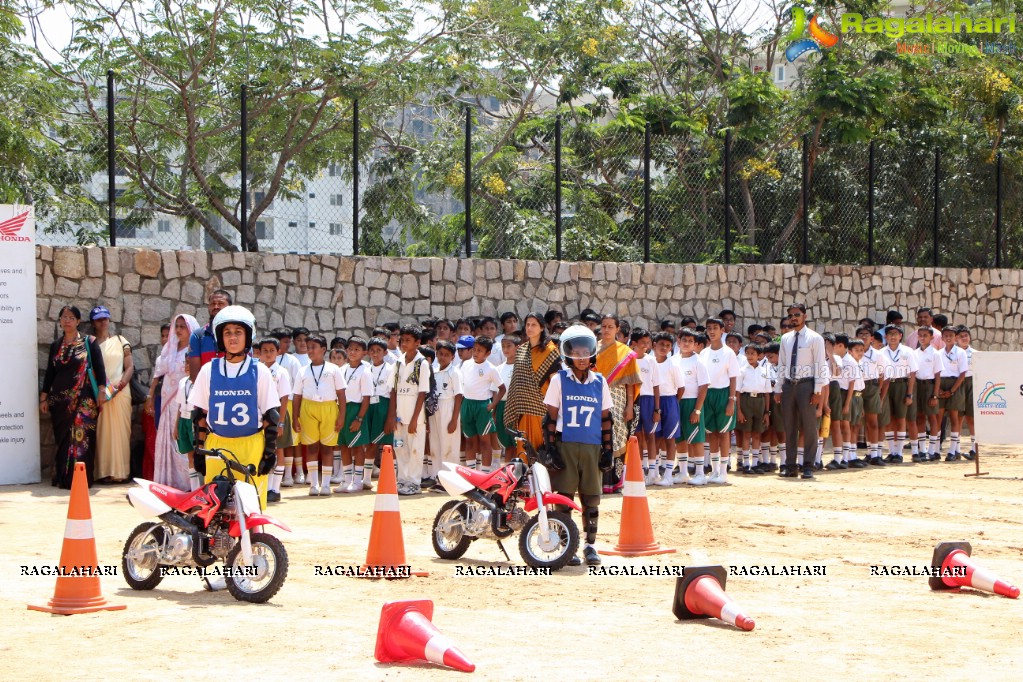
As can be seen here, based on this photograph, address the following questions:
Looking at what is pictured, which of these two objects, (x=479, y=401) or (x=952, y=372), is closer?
(x=479, y=401)

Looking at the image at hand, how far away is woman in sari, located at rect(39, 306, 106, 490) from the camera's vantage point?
13570mm

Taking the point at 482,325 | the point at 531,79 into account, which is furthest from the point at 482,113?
the point at 482,325

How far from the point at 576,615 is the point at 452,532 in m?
2.03

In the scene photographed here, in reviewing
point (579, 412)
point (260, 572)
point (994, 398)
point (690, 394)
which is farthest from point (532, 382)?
point (994, 398)

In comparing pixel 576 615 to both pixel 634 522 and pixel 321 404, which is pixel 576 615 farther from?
pixel 321 404

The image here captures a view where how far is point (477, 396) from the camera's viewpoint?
14.4 m

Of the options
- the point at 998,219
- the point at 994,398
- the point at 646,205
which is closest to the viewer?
the point at 994,398

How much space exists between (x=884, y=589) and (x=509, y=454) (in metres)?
6.88

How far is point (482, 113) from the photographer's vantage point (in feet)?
87.8

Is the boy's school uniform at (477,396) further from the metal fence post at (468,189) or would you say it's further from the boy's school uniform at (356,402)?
the metal fence post at (468,189)

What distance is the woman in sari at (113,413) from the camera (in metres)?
14.0

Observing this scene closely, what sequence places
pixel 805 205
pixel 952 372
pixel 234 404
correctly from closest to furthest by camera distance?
pixel 234 404 < pixel 952 372 < pixel 805 205

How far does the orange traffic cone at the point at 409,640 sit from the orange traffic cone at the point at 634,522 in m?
3.31

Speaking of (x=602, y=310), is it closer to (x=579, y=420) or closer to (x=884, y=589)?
(x=579, y=420)
